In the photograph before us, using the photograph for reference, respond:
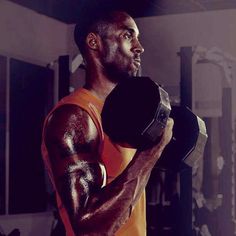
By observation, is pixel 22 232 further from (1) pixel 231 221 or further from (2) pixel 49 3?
(2) pixel 49 3

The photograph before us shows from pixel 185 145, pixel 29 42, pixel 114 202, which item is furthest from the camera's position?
pixel 29 42

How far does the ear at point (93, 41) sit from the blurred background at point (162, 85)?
Answer: 2.35 metres

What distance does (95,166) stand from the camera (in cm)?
145

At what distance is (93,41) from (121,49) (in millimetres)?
100

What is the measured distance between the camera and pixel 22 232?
527 cm

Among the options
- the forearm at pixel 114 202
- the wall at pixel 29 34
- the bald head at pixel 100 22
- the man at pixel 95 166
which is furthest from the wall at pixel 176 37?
the forearm at pixel 114 202

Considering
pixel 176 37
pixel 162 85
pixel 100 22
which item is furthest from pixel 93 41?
pixel 176 37

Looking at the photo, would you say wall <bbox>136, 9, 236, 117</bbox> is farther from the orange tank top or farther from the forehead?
the orange tank top

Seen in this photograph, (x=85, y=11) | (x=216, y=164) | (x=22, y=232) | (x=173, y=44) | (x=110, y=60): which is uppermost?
(x=85, y=11)

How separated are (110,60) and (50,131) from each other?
0.34m

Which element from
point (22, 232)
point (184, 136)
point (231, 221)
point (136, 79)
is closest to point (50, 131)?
point (136, 79)

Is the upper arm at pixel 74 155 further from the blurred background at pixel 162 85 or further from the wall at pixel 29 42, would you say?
the wall at pixel 29 42

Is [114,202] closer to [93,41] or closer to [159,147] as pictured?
[159,147]

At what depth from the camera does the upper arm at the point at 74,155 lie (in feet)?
4.66
